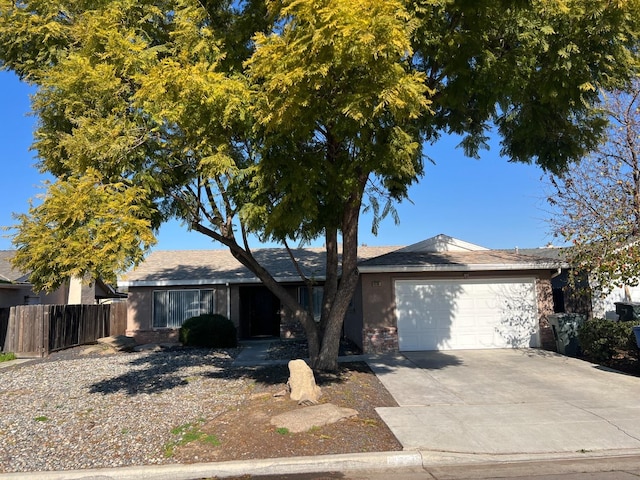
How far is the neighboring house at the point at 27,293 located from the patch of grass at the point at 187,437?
11746mm

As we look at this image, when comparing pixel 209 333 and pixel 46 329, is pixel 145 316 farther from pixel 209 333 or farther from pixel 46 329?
pixel 209 333

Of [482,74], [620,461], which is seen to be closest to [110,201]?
[482,74]

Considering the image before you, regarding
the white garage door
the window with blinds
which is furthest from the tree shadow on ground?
the window with blinds

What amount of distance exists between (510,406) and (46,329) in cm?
1466

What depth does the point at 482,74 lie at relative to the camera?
8.73 metres

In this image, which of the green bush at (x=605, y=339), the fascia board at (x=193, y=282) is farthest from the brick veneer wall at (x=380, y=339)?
the fascia board at (x=193, y=282)

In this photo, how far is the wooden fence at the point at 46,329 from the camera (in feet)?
51.8

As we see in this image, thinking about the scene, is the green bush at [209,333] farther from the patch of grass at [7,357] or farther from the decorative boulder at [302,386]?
the decorative boulder at [302,386]

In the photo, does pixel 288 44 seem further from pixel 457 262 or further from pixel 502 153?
pixel 457 262

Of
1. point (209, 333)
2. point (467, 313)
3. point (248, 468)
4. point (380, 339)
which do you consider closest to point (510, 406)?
point (248, 468)

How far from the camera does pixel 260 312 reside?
2212 cm

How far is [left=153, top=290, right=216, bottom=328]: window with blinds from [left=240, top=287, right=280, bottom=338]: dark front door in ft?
7.12

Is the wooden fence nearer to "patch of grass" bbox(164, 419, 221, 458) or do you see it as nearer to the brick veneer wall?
the brick veneer wall

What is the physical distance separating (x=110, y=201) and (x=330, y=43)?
3.82 m
